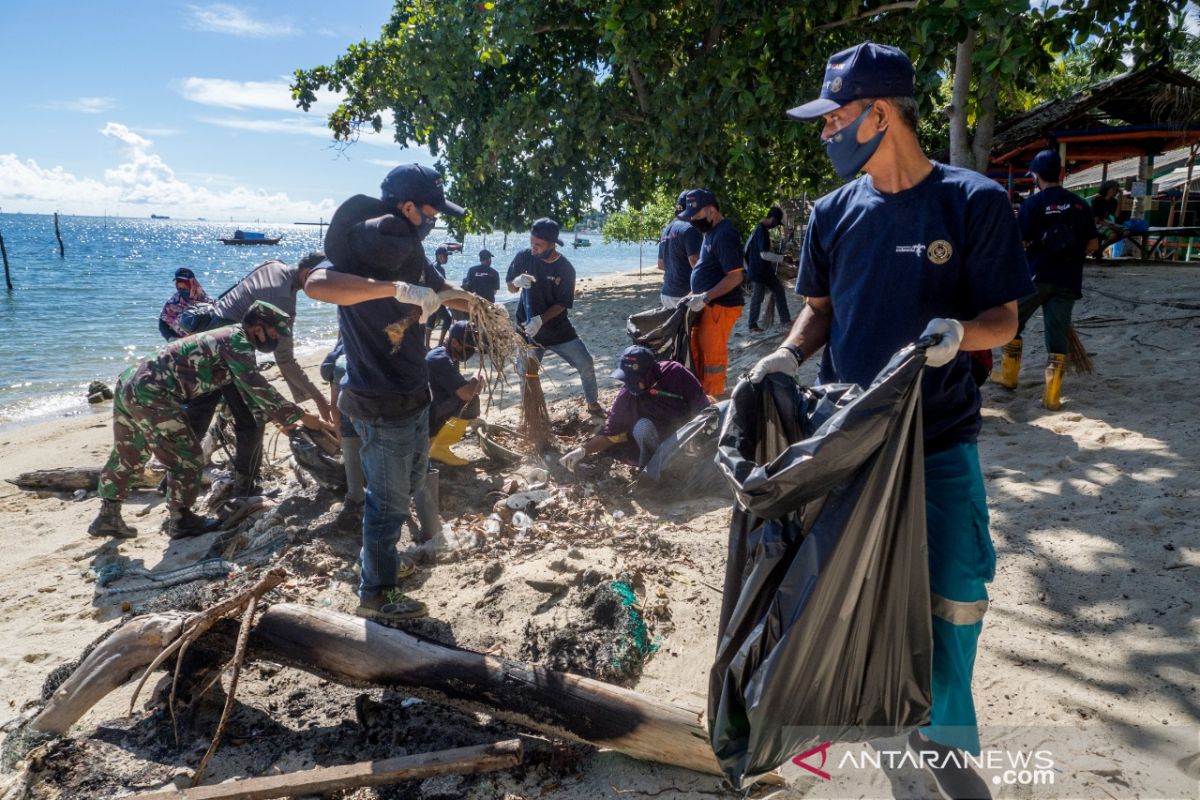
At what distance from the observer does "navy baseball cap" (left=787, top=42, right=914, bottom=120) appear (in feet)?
6.21

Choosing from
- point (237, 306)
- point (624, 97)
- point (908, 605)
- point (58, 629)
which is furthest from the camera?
point (624, 97)

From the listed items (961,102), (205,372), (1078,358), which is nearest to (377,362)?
(205,372)

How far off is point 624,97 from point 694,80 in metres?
2.16

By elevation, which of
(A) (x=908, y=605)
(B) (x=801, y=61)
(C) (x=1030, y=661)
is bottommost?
(C) (x=1030, y=661)

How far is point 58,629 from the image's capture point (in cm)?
356

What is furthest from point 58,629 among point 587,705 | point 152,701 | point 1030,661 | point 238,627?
point 1030,661

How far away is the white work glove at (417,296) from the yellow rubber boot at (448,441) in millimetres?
2235

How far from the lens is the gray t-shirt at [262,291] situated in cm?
548

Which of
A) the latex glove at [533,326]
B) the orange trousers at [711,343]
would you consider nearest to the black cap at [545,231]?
the latex glove at [533,326]

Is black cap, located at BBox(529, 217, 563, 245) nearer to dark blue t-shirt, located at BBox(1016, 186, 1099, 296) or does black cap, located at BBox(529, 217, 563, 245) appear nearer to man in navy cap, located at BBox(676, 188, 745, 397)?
man in navy cap, located at BBox(676, 188, 745, 397)

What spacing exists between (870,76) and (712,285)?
3661 millimetres

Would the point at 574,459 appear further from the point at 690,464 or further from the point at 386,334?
the point at 386,334

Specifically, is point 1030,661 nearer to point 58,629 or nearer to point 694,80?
point 58,629

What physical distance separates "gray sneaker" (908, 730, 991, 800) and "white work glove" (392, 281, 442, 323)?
2.21m
